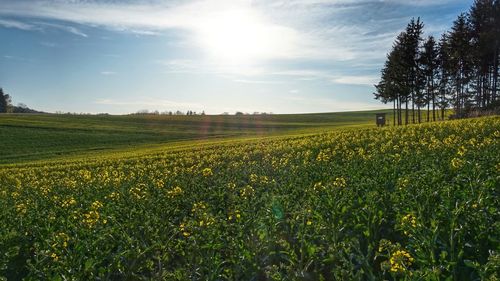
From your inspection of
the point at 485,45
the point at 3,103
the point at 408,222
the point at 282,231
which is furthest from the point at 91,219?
the point at 3,103

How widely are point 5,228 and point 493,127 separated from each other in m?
25.9

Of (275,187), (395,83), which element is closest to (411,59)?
(395,83)

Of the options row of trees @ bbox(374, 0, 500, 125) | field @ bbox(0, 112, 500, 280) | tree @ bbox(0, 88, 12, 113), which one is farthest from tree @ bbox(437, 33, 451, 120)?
tree @ bbox(0, 88, 12, 113)

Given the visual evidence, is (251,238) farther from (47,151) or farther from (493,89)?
(493,89)

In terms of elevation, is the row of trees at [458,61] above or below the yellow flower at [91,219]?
above

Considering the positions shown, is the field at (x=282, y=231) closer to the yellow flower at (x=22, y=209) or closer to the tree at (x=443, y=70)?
the yellow flower at (x=22, y=209)

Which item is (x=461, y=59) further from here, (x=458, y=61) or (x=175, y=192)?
(x=175, y=192)

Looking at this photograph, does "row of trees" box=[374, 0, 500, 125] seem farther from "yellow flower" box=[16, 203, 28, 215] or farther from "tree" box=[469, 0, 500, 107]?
"yellow flower" box=[16, 203, 28, 215]

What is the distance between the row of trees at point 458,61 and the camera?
185ft

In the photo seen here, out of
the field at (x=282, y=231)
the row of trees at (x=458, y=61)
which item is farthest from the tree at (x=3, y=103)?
the field at (x=282, y=231)

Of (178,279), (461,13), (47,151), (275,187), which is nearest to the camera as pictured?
(178,279)

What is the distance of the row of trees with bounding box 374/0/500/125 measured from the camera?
56.3 meters

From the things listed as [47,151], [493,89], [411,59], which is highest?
[411,59]

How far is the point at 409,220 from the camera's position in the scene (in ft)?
24.0
